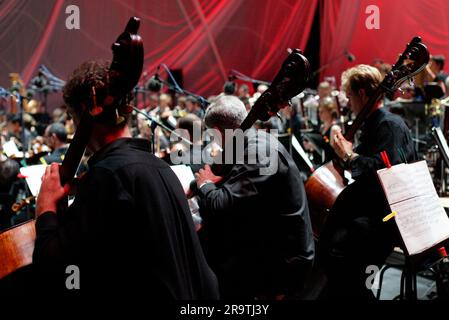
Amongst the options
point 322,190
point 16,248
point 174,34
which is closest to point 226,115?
point 322,190

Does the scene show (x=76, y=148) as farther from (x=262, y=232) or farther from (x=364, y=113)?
(x=364, y=113)

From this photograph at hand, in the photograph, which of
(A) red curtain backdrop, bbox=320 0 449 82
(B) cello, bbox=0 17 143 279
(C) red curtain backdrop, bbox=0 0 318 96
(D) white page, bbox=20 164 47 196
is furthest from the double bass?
(A) red curtain backdrop, bbox=320 0 449 82

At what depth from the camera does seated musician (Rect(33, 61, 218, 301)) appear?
151cm

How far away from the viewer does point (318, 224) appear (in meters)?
3.25

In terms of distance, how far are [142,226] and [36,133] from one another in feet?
27.1

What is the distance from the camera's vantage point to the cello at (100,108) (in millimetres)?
1672

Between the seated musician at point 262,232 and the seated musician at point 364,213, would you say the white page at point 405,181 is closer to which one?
the seated musician at point 364,213

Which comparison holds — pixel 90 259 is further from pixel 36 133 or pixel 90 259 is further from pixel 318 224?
pixel 36 133

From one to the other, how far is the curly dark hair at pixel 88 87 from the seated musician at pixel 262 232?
930 mm

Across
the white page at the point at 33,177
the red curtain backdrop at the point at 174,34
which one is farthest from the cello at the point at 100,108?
the red curtain backdrop at the point at 174,34

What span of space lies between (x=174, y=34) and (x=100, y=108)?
7.12 meters

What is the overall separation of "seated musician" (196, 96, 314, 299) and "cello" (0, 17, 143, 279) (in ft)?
2.81

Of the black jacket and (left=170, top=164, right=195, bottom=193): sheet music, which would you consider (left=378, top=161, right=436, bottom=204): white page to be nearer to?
(left=170, top=164, right=195, bottom=193): sheet music
